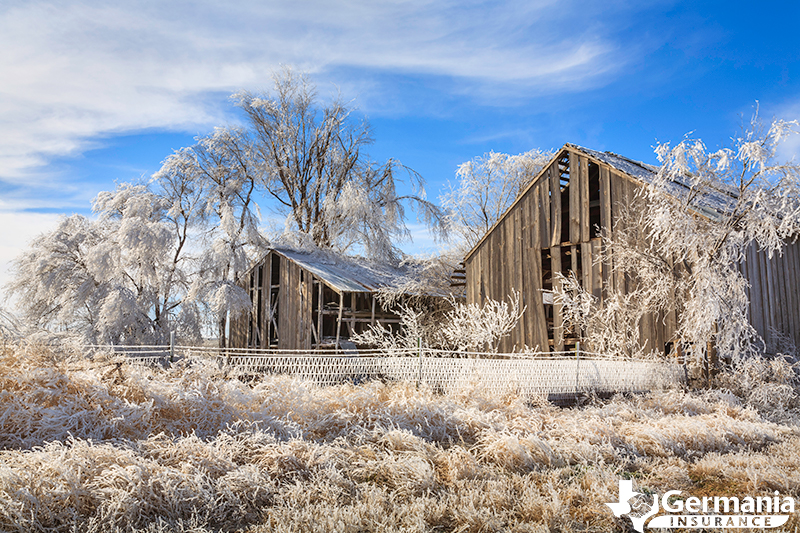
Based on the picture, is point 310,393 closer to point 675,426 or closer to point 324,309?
point 675,426

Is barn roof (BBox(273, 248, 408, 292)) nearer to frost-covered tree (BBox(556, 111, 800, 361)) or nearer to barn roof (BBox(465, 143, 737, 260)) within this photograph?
barn roof (BBox(465, 143, 737, 260))

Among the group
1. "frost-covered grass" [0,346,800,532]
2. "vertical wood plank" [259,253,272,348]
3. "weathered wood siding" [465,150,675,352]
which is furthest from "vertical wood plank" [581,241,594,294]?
"vertical wood plank" [259,253,272,348]

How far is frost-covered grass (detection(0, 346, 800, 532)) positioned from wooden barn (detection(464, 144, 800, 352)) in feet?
19.1

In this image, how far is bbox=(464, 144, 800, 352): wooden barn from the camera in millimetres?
12578

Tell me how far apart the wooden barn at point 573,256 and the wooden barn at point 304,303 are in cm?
520

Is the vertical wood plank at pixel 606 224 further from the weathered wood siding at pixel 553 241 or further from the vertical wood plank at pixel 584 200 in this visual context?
the vertical wood plank at pixel 584 200

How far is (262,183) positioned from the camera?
30.2 metres

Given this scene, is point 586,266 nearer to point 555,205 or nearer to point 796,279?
point 555,205

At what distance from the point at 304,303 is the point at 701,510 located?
16.7m

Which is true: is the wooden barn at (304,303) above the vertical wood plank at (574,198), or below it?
below

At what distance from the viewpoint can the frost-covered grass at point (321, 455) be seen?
4.01 metres

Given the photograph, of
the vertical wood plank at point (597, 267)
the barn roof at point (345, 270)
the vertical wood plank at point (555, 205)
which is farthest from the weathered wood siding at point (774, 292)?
the barn roof at point (345, 270)

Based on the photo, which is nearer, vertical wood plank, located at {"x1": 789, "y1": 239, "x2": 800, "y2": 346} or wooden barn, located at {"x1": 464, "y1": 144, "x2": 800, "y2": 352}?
wooden barn, located at {"x1": 464, "y1": 144, "x2": 800, "y2": 352}

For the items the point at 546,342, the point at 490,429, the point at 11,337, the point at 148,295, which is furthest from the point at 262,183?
the point at 490,429
